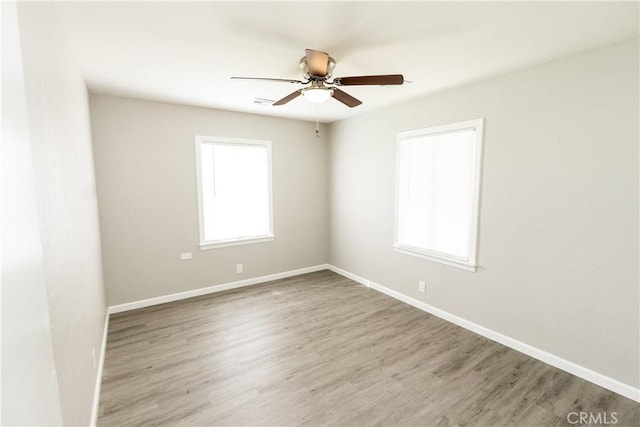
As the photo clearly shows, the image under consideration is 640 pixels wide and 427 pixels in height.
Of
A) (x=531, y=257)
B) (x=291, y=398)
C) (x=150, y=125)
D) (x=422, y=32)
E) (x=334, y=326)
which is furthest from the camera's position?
(x=150, y=125)

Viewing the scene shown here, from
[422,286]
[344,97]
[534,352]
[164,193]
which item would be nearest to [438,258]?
[422,286]

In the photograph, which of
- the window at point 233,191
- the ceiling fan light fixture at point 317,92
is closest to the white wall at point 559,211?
the ceiling fan light fixture at point 317,92

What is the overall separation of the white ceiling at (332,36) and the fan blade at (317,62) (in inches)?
6.9

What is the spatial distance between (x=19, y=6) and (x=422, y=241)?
3653 millimetres

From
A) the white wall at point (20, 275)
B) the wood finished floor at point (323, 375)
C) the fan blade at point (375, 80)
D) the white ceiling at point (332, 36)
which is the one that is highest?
the white ceiling at point (332, 36)

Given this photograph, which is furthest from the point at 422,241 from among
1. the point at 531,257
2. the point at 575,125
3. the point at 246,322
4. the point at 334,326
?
the point at 246,322

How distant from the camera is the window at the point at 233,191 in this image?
404cm

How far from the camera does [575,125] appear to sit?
2.29 metres

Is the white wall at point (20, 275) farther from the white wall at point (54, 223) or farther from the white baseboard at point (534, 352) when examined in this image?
the white baseboard at point (534, 352)

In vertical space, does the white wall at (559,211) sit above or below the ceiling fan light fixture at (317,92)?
below

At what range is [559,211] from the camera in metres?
2.42

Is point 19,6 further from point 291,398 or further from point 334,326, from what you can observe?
point 334,326

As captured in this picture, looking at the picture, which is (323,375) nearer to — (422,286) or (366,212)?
(422,286)

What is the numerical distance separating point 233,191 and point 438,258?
116 inches
